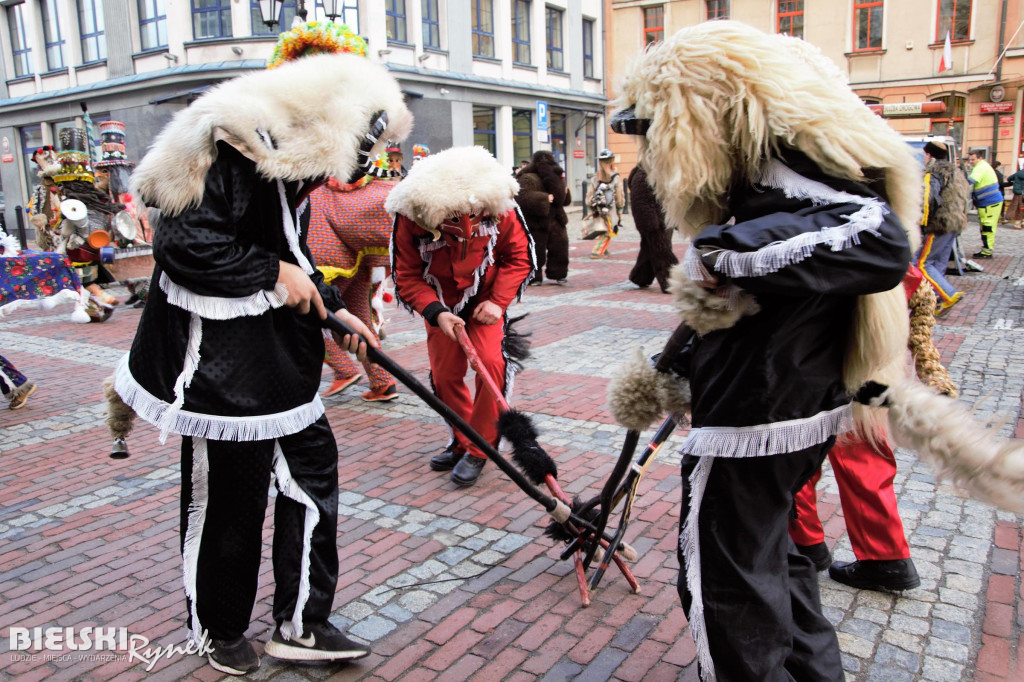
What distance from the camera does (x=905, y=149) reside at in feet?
6.62

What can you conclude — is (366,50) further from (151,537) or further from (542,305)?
(542,305)

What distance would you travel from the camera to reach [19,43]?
2634 cm

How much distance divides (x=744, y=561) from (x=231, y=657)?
5.84ft

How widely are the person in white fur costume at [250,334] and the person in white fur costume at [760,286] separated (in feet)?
3.40

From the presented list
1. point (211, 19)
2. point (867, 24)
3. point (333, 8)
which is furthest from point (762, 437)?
point (867, 24)

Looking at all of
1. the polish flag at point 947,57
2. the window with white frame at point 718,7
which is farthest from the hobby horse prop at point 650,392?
the window with white frame at point 718,7

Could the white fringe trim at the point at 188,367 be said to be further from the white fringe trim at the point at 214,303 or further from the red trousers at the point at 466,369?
the red trousers at the point at 466,369

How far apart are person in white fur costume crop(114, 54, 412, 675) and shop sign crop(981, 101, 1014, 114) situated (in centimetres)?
2909

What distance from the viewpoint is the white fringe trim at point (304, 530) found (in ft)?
8.86

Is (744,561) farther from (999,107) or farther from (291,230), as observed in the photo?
(999,107)

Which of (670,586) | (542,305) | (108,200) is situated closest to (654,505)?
(670,586)

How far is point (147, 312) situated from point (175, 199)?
0.43 m

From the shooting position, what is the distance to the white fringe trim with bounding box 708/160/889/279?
1.77m

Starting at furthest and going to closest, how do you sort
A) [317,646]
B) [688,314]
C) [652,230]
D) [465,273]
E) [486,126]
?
[486,126] → [652,230] → [465,273] → [317,646] → [688,314]
